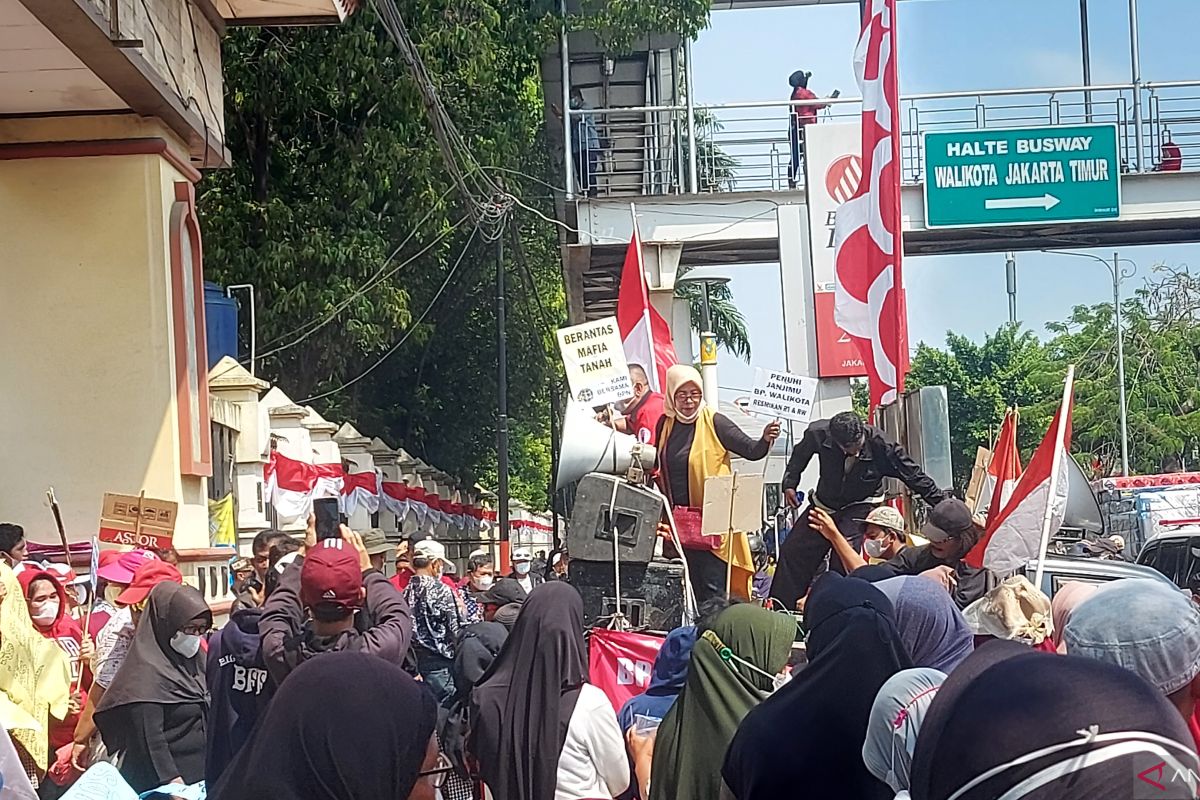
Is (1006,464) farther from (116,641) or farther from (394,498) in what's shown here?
(394,498)

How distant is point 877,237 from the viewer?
9242mm

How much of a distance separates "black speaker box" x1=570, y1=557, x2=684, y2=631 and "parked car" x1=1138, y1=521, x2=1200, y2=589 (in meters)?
5.48

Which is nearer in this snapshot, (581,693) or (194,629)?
(581,693)

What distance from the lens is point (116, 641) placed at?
650 cm

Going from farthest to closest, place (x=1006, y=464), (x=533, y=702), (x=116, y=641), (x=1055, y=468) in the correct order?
(x=1006, y=464)
(x=1055, y=468)
(x=116, y=641)
(x=533, y=702)

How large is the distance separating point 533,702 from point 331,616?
2.47 ft

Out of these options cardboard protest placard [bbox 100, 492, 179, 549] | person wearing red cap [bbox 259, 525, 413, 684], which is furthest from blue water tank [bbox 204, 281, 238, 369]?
person wearing red cap [bbox 259, 525, 413, 684]

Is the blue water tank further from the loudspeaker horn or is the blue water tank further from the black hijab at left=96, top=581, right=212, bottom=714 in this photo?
the loudspeaker horn

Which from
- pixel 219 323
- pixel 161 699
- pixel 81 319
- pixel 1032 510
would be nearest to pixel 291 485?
pixel 219 323

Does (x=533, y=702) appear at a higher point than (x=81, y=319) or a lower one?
lower

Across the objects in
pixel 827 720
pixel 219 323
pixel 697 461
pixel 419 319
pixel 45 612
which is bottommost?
pixel 45 612

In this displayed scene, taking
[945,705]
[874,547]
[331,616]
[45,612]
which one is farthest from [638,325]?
[945,705]

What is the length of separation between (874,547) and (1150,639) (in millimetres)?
5634

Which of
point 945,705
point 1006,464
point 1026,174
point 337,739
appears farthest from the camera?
point 1026,174
